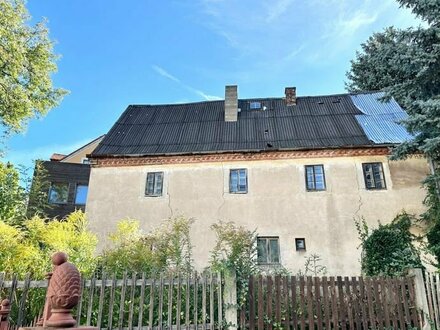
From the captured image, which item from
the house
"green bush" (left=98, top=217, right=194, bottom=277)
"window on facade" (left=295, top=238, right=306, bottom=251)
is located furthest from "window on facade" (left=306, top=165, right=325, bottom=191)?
"green bush" (left=98, top=217, right=194, bottom=277)

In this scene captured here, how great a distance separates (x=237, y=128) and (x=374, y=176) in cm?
729

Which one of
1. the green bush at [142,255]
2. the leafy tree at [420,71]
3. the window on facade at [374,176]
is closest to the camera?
the green bush at [142,255]

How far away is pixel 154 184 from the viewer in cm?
1584

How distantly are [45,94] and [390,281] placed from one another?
17958 mm

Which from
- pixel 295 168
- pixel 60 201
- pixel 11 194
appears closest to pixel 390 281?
pixel 295 168

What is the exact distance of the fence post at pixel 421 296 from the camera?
7.88 meters

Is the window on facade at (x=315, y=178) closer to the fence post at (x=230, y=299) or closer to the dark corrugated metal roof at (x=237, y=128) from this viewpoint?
the dark corrugated metal roof at (x=237, y=128)

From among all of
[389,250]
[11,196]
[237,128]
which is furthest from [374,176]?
[11,196]

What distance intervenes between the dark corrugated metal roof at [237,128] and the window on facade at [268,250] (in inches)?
169

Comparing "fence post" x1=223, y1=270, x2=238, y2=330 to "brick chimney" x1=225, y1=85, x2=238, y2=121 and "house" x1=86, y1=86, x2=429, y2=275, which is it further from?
"brick chimney" x1=225, y1=85, x2=238, y2=121

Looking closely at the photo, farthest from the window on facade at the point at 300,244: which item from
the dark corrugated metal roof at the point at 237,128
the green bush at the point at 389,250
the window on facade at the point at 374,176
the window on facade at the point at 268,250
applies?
the dark corrugated metal roof at the point at 237,128

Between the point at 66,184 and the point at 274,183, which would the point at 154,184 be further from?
the point at 66,184

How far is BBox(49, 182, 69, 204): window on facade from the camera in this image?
23.4 meters

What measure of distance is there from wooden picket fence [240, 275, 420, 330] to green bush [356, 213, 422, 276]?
314 centimetres
